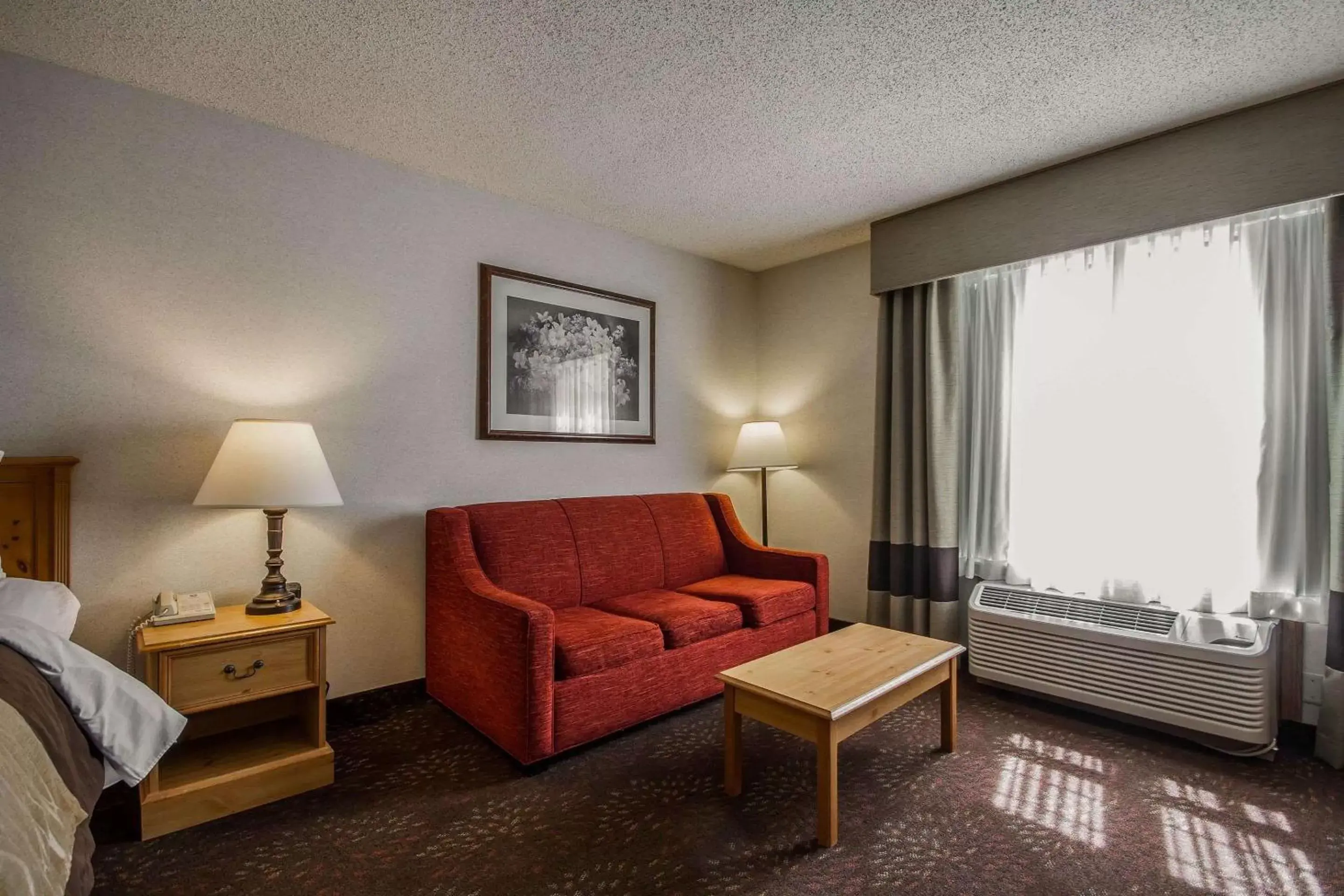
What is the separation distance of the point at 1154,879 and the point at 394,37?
11.1 feet

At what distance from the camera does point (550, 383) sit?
3486 millimetres

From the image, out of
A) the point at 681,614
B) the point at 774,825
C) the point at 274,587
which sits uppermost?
the point at 274,587

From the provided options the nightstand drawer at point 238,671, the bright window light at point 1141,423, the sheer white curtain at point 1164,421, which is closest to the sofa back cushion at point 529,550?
the nightstand drawer at point 238,671

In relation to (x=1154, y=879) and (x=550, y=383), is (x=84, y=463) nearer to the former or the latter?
(x=550, y=383)

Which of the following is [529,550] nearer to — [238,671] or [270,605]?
[270,605]

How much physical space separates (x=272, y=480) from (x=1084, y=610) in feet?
11.2

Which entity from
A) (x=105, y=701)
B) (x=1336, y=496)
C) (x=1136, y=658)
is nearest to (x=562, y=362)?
(x=105, y=701)

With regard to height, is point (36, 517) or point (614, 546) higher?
point (36, 517)

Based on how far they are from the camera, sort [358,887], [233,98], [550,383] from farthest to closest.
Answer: [550,383] → [233,98] → [358,887]

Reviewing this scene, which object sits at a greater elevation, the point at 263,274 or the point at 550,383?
the point at 263,274

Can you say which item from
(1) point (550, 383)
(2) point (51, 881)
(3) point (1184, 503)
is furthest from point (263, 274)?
(3) point (1184, 503)

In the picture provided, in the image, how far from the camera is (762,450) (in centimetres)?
412

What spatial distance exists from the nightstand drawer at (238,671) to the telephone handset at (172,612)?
21cm

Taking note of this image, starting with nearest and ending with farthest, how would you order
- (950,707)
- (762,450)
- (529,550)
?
(950,707) → (529,550) → (762,450)
